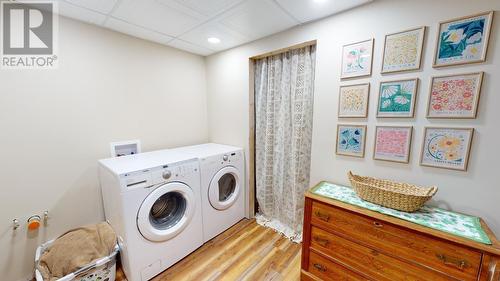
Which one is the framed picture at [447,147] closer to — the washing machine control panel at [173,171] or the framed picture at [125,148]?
the washing machine control panel at [173,171]

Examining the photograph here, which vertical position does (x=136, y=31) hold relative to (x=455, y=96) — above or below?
above

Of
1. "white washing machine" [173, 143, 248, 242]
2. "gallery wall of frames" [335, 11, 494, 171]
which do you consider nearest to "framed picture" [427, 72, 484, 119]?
"gallery wall of frames" [335, 11, 494, 171]

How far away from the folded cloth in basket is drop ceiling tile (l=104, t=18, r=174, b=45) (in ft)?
6.02

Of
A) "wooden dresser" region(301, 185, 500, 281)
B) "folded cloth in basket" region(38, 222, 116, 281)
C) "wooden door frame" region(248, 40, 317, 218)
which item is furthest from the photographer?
"wooden door frame" region(248, 40, 317, 218)

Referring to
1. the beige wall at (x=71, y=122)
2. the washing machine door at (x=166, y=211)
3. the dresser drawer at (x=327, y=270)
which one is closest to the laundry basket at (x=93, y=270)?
the beige wall at (x=71, y=122)

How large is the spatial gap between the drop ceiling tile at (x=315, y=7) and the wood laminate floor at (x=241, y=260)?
221 cm

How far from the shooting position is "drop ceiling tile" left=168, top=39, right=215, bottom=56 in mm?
2134

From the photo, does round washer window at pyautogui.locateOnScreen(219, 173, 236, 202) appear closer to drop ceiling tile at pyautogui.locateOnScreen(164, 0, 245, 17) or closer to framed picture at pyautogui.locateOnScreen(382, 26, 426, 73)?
drop ceiling tile at pyautogui.locateOnScreen(164, 0, 245, 17)

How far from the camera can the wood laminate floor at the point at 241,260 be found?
5.32 ft

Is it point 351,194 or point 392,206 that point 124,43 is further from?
point 392,206

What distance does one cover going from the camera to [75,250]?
144cm

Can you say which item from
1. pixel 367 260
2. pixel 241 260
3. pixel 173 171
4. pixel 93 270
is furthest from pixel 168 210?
pixel 367 260

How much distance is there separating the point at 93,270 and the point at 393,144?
244 centimetres

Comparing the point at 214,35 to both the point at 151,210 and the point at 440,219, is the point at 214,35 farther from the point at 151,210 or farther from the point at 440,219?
the point at 440,219
